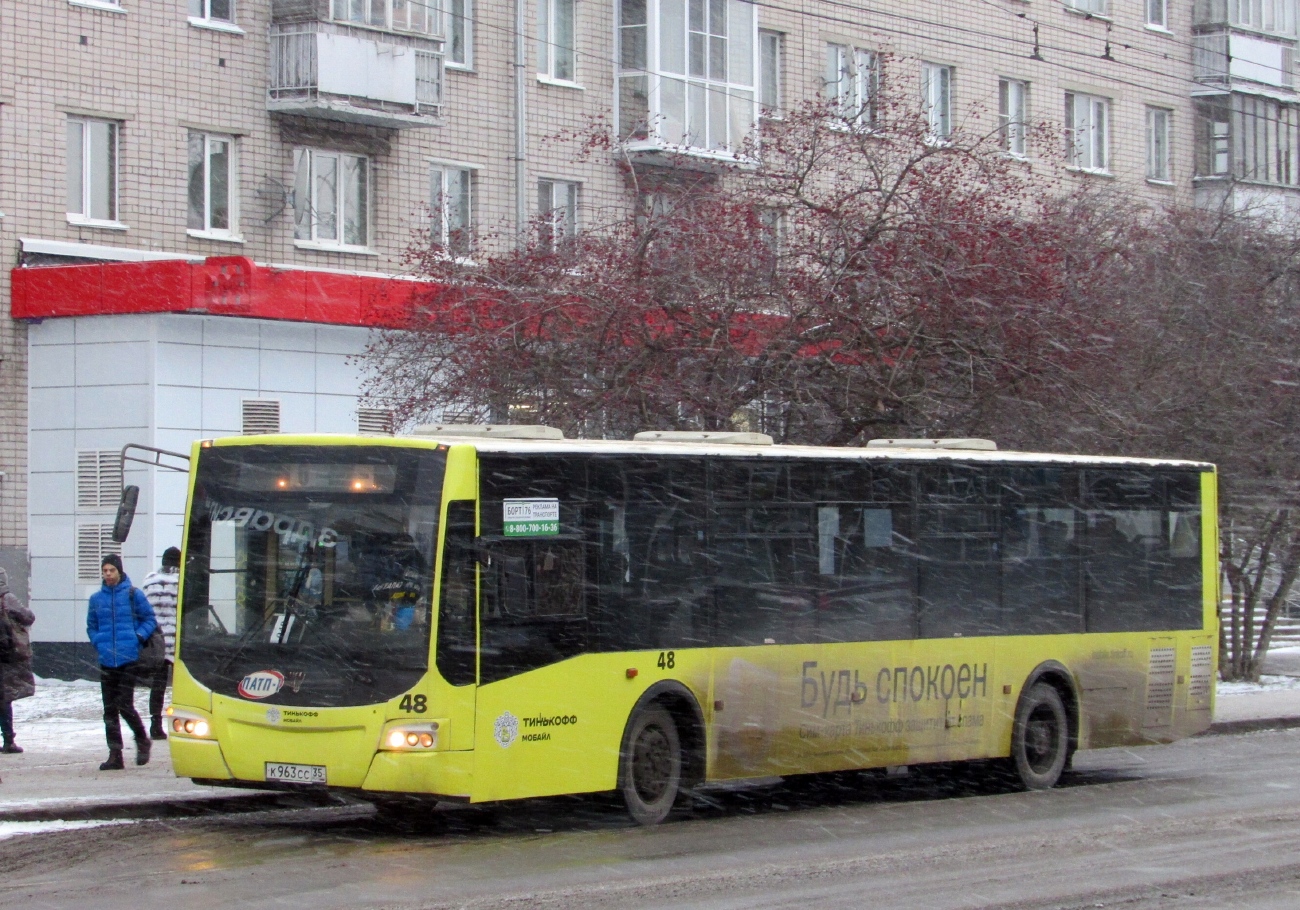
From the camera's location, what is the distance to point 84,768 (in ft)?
51.2

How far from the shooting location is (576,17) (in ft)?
104

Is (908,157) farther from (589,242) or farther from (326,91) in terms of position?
(326,91)

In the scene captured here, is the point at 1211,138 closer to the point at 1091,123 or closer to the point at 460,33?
the point at 1091,123

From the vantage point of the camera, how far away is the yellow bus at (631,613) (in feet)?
39.5

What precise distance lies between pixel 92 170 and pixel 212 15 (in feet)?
A: 9.80

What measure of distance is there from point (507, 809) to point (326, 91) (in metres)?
15.2

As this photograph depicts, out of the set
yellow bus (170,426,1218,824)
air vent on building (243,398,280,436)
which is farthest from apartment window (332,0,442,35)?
yellow bus (170,426,1218,824)

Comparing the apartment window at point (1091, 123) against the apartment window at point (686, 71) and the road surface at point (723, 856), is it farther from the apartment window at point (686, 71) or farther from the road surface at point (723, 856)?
the road surface at point (723, 856)

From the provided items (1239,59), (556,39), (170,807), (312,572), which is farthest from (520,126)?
(1239,59)

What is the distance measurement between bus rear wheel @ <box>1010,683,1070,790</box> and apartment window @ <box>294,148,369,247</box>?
14.9 m

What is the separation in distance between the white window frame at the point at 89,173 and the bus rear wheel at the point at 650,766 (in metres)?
14.9

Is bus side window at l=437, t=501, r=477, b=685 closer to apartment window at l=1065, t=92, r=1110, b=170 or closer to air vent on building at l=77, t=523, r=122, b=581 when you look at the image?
air vent on building at l=77, t=523, r=122, b=581

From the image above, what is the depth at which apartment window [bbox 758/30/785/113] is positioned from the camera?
34.7 metres

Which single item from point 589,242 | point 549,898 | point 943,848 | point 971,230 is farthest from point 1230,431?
point 549,898
